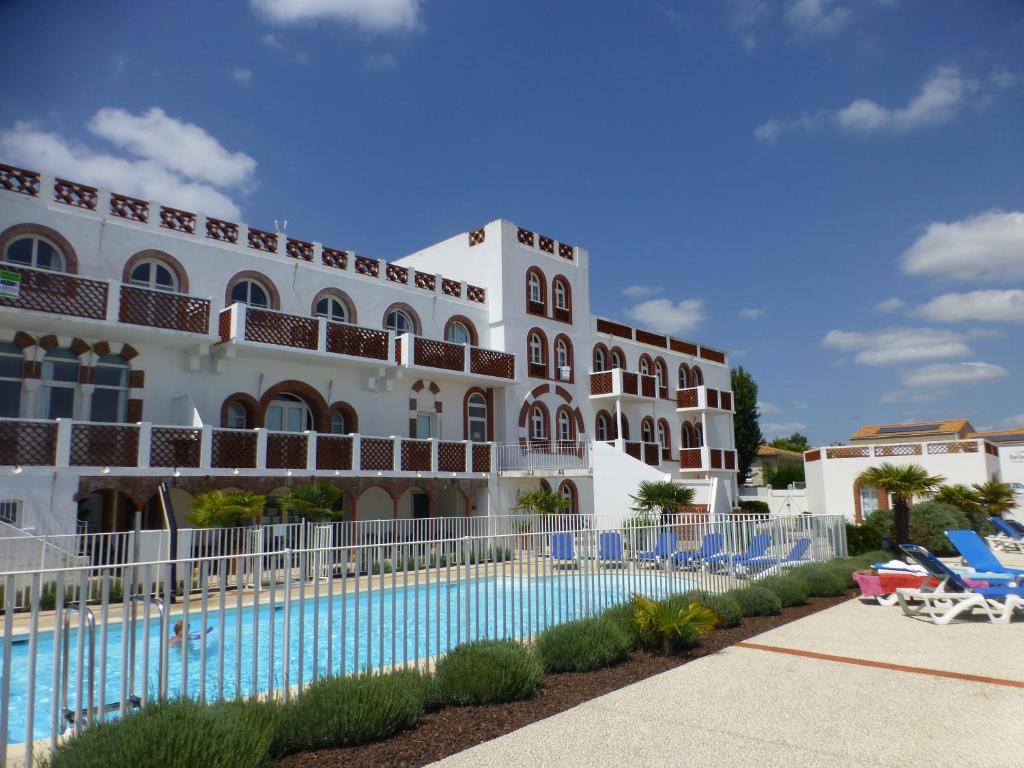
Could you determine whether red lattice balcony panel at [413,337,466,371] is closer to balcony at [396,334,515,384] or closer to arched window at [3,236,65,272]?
balcony at [396,334,515,384]

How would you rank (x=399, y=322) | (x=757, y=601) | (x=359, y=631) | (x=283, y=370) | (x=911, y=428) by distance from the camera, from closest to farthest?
(x=359, y=631), (x=757, y=601), (x=283, y=370), (x=399, y=322), (x=911, y=428)

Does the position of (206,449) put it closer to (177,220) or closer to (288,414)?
(288,414)

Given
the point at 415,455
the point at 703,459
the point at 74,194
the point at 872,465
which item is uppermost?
the point at 74,194

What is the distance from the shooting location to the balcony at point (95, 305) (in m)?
14.9

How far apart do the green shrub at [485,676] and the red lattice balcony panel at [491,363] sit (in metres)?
17.6

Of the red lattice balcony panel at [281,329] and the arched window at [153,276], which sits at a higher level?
the arched window at [153,276]

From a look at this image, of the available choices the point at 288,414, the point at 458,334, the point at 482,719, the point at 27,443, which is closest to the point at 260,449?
the point at 288,414

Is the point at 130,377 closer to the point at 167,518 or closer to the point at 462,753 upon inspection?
the point at 167,518

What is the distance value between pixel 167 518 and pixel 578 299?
777 inches

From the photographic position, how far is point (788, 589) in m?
11.3

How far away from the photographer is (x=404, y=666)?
633cm

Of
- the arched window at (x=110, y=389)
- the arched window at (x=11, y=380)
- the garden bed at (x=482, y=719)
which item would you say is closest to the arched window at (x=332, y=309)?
the arched window at (x=110, y=389)

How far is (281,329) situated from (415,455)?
5.27m

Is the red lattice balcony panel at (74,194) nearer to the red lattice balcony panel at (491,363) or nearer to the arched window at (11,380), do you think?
the arched window at (11,380)
